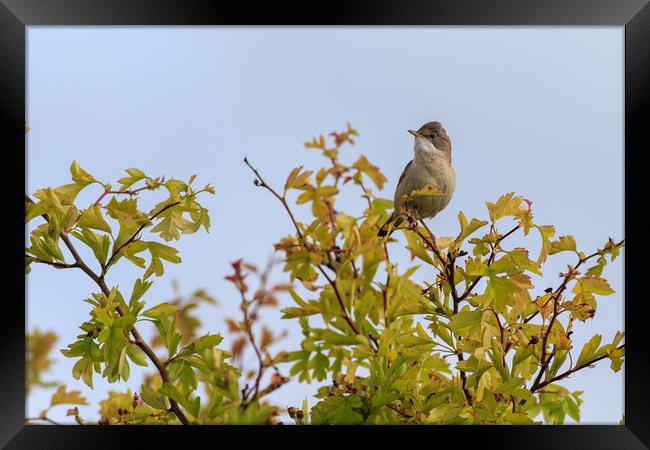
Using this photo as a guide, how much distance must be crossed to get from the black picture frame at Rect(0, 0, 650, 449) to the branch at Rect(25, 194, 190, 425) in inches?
6.3

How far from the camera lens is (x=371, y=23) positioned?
1512 mm

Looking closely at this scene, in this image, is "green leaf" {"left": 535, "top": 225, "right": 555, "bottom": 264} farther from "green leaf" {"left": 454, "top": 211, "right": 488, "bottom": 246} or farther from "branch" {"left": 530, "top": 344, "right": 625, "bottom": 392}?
"branch" {"left": 530, "top": 344, "right": 625, "bottom": 392}

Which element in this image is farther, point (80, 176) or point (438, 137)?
point (438, 137)

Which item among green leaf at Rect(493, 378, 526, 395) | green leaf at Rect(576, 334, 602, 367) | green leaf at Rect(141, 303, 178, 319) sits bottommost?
green leaf at Rect(493, 378, 526, 395)

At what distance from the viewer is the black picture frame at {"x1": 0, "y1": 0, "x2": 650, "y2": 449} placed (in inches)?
57.9

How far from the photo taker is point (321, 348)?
1.56 m

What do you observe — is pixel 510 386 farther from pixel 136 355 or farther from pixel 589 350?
pixel 136 355

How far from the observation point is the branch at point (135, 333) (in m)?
1.52

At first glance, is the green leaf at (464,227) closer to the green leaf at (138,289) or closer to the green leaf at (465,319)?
the green leaf at (465,319)

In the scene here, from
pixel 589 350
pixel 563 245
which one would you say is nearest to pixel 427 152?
pixel 563 245

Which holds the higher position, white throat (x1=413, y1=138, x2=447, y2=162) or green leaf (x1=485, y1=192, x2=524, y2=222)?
white throat (x1=413, y1=138, x2=447, y2=162)

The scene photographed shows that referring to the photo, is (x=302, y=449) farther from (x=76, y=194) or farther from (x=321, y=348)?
(x=76, y=194)

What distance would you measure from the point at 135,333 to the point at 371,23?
897 millimetres

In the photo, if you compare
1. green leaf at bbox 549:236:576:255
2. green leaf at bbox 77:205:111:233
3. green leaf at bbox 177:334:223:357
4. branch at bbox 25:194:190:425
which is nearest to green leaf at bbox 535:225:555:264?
green leaf at bbox 549:236:576:255
